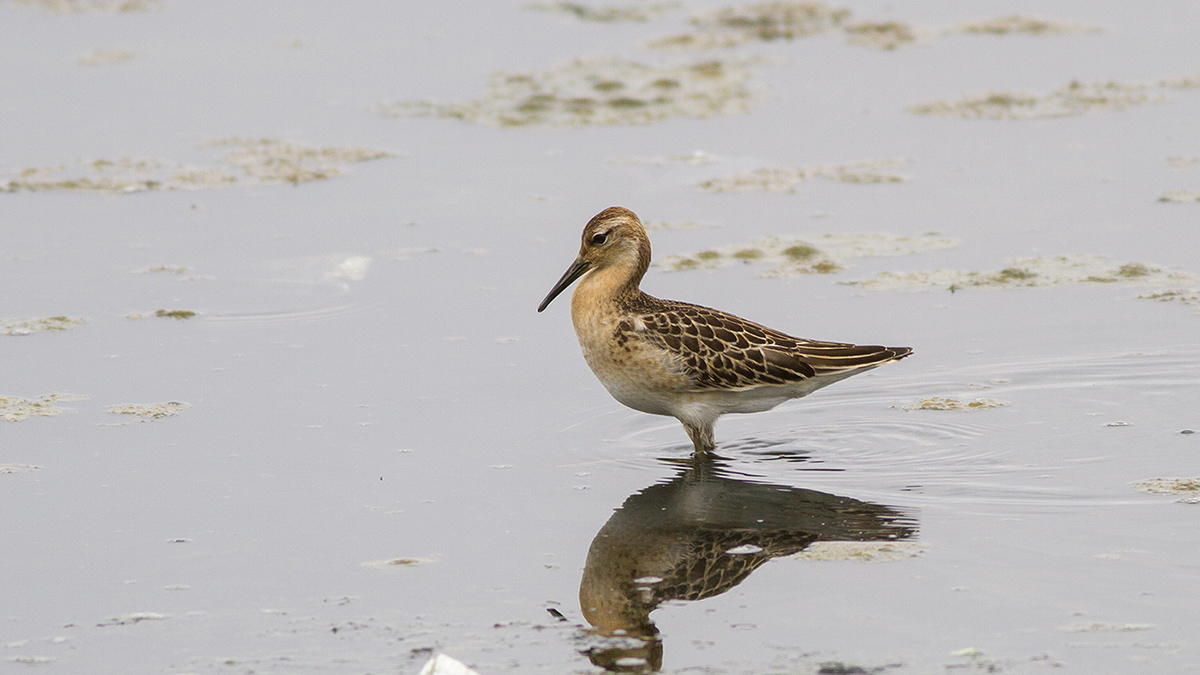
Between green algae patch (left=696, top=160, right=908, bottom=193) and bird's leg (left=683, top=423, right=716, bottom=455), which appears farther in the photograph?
green algae patch (left=696, top=160, right=908, bottom=193)

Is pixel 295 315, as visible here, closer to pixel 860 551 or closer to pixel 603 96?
pixel 860 551

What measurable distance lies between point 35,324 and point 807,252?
538 cm

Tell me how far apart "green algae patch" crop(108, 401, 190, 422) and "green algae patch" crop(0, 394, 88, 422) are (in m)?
0.28

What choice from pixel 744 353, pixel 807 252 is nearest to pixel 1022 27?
pixel 807 252

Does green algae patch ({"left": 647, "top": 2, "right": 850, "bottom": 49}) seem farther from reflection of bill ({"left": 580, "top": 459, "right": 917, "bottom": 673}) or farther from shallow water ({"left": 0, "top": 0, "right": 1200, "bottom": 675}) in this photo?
reflection of bill ({"left": 580, "top": 459, "right": 917, "bottom": 673})

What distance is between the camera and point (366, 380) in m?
9.23

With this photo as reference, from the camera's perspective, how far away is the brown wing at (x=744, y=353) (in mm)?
8336

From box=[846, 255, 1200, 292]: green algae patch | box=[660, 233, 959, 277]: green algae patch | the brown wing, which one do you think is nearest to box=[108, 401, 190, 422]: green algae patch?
the brown wing

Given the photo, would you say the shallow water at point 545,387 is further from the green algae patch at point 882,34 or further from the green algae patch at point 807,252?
the green algae patch at point 882,34

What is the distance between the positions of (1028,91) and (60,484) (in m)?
10.8

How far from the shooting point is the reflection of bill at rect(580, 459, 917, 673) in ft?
20.1

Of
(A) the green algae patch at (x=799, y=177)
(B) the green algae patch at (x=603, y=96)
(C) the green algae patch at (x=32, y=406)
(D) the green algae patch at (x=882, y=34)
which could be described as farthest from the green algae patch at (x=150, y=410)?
(D) the green algae patch at (x=882, y=34)

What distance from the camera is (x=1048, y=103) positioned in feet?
49.1

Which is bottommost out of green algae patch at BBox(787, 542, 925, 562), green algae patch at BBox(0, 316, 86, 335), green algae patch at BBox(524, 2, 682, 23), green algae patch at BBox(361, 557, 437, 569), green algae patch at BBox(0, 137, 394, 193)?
green algae patch at BBox(361, 557, 437, 569)
